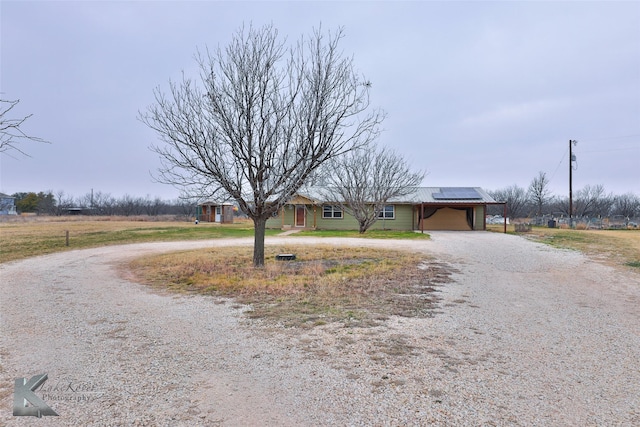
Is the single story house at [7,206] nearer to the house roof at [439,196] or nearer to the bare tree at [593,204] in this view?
the house roof at [439,196]

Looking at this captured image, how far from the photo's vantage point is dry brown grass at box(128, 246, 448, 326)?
18.9 ft

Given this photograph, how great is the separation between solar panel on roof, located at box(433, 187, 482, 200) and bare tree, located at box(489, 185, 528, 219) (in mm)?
14628

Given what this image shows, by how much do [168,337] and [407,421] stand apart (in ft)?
10.1

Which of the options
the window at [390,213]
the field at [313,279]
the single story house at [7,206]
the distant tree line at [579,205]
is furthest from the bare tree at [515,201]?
the single story house at [7,206]

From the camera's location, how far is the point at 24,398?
9.82ft

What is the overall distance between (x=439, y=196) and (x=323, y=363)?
26554 millimetres

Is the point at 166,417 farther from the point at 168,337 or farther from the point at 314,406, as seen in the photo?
the point at 168,337

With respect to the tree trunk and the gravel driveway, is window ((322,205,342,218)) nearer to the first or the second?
the tree trunk

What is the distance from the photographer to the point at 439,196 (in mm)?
28609

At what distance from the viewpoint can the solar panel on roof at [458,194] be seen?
27.9 meters

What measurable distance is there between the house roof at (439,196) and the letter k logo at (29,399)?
2294cm

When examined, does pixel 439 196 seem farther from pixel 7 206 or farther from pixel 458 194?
pixel 7 206

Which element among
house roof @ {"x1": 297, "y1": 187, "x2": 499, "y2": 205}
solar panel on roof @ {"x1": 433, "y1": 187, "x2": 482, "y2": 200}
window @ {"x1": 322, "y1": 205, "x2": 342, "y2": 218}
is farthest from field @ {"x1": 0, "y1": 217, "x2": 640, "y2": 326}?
window @ {"x1": 322, "y1": 205, "x2": 342, "y2": 218}

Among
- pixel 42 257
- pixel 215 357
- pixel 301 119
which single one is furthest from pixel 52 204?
pixel 215 357
